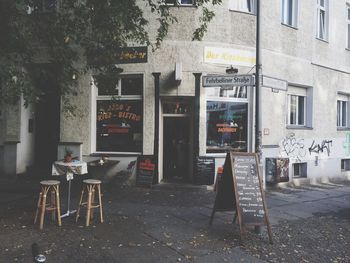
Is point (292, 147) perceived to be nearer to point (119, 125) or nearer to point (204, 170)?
point (204, 170)

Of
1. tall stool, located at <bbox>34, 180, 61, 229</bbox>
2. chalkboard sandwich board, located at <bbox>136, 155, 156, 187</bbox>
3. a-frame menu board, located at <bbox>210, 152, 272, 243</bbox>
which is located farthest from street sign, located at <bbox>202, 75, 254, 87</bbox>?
tall stool, located at <bbox>34, 180, 61, 229</bbox>

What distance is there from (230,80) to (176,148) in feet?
14.3

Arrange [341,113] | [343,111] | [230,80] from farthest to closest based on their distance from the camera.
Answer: [343,111] → [341,113] → [230,80]

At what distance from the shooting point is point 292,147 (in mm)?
13266

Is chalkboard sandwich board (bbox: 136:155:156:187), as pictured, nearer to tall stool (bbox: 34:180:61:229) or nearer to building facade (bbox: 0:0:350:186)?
building facade (bbox: 0:0:350:186)

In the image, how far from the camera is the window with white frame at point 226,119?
37.5ft

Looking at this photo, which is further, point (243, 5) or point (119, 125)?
point (243, 5)

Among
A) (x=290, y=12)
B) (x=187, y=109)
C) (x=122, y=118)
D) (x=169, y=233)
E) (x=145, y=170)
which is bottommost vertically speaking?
(x=169, y=233)

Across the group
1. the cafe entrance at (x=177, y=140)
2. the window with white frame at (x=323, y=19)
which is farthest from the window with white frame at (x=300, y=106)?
the cafe entrance at (x=177, y=140)

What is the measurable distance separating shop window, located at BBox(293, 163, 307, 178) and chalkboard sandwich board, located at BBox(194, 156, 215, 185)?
3.94m

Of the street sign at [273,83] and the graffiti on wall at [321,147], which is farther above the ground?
the street sign at [273,83]

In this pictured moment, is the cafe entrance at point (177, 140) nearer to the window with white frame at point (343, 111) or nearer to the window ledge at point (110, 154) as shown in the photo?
the window ledge at point (110, 154)

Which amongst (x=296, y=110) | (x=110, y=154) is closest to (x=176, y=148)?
(x=110, y=154)

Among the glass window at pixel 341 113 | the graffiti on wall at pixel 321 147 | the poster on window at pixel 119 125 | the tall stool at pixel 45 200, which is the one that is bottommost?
the tall stool at pixel 45 200
